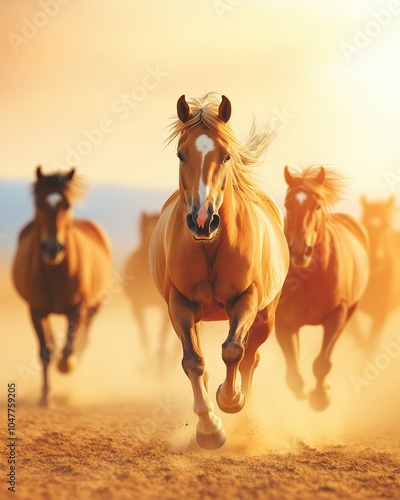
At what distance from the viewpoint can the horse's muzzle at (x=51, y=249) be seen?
33.6ft

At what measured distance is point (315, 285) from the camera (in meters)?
8.96

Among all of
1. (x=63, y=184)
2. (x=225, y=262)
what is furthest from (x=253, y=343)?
(x=63, y=184)

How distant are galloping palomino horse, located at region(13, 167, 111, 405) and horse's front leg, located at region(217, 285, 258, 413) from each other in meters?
4.08

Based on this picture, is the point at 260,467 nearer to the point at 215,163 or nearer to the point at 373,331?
the point at 215,163

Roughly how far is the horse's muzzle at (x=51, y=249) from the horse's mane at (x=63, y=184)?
549mm

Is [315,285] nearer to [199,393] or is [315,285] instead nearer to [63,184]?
[199,393]

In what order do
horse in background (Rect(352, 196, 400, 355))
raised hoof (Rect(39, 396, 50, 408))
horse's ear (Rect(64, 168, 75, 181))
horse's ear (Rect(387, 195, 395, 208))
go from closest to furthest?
raised hoof (Rect(39, 396, 50, 408)) → horse's ear (Rect(64, 168, 75, 181)) → horse in background (Rect(352, 196, 400, 355)) → horse's ear (Rect(387, 195, 395, 208))

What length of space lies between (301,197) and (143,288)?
534 cm

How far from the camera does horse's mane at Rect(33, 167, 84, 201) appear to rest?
10.3 m

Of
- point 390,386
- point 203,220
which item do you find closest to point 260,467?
point 203,220

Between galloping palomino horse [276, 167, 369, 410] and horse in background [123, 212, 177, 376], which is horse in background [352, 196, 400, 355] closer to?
horse in background [123, 212, 177, 376]

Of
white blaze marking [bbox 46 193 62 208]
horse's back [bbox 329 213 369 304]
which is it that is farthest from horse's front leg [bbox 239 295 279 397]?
white blaze marking [bbox 46 193 62 208]

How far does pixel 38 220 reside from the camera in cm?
1027

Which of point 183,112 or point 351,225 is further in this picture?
A: point 351,225
